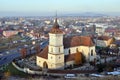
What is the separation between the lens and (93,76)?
924 inches

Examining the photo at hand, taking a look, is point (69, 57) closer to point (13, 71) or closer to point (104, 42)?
point (13, 71)

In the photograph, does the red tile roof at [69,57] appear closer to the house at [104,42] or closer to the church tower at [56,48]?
the church tower at [56,48]

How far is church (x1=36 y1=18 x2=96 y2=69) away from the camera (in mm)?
25641

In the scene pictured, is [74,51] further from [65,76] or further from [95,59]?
[65,76]

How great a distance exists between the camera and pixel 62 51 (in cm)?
2617

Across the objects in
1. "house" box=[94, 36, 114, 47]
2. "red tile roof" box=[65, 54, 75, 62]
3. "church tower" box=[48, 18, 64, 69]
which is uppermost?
"church tower" box=[48, 18, 64, 69]

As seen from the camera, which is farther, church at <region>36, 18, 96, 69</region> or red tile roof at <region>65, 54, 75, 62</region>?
red tile roof at <region>65, 54, 75, 62</region>

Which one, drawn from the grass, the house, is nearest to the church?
the grass

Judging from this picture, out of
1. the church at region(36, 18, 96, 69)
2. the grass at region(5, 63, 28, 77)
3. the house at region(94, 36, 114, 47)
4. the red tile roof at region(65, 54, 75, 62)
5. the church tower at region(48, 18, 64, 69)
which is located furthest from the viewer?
the house at region(94, 36, 114, 47)

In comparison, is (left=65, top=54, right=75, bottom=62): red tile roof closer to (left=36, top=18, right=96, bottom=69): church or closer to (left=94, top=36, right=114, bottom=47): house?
(left=36, top=18, right=96, bottom=69): church

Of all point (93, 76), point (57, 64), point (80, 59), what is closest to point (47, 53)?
point (57, 64)

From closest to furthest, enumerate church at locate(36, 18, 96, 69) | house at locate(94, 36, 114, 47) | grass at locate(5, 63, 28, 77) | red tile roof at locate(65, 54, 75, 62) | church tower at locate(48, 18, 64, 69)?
grass at locate(5, 63, 28, 77) → church tower at locate(48, 18, 64, 69) → church at locate(36, 18, 96, 69) → red tile roof at locate(65, 54, 75, 62) → house at locate(94, 36, 114, 47)

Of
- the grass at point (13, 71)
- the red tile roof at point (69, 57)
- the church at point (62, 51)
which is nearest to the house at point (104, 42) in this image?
the church at point (62, 51)

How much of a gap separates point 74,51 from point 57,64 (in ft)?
11.3
